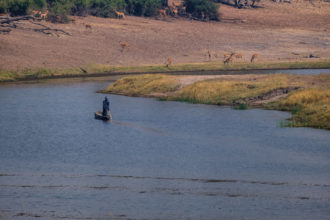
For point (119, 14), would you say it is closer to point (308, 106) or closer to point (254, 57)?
point (254, 57)

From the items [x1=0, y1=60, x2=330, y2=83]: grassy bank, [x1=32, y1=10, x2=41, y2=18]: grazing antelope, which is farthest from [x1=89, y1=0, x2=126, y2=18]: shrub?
[x1=0, y1=60, x2=330, y2=83]: grassy bank

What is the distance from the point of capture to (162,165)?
20.3 metres

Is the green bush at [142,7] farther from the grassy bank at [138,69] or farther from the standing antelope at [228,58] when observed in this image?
the grassy bank at [138,69]

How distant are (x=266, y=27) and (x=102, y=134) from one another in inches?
1802

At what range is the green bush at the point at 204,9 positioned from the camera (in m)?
71.1

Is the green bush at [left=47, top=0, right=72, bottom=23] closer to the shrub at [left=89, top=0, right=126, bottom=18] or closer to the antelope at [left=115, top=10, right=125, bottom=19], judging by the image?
the shrub at [left=89, top=0, right=126, bottom=18]

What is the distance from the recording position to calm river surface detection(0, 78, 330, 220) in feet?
51.2

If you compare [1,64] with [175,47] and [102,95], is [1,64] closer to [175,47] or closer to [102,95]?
[102,95]

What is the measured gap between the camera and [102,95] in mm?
40844

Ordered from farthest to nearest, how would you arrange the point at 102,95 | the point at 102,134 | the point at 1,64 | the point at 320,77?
the point at 1,64, the point at 102,95, the point at 320,77, the point at 102,134

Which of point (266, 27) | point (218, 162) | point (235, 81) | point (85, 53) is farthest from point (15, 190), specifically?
point (266, 27)

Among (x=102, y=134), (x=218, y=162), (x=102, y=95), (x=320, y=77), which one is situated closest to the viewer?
(x=218, y=162)

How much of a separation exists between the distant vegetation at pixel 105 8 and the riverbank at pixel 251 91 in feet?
63.3

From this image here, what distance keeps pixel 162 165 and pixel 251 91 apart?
51.9ft
